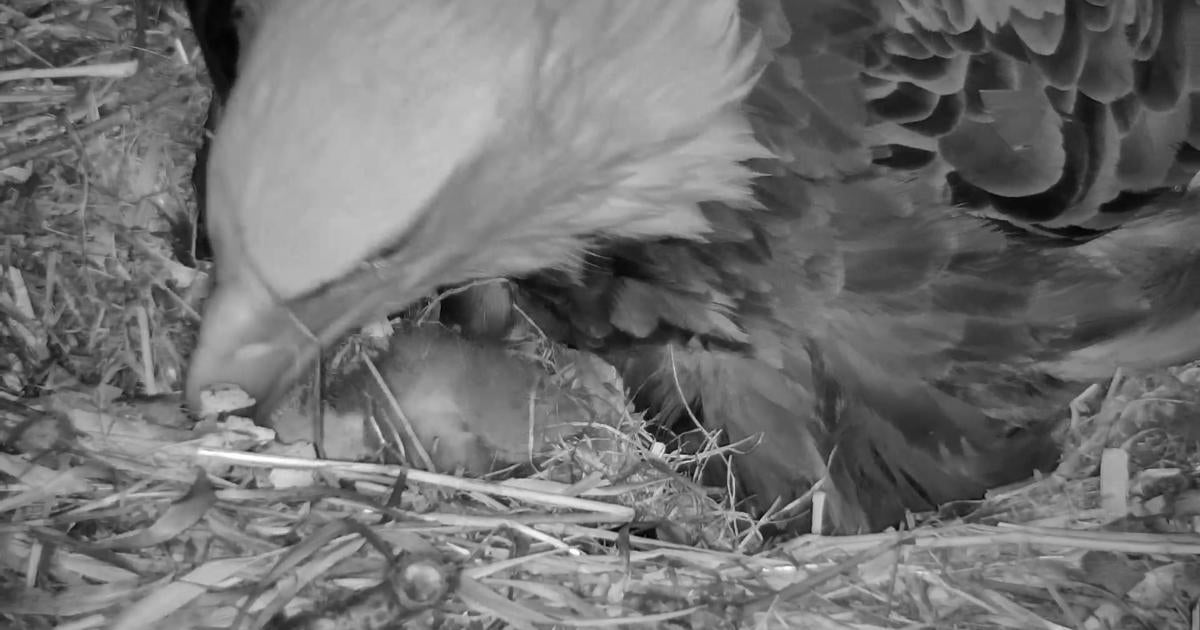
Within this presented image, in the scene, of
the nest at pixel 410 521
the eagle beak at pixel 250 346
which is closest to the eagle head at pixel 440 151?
the eagle beak at pixel 250 346

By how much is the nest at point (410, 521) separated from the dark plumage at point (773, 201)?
0.13 m

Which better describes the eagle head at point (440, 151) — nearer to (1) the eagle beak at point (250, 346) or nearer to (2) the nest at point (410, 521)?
(1) the eagle beak at point (250, 346)

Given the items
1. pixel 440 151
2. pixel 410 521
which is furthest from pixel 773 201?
pixel 410 521

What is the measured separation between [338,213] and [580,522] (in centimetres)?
52

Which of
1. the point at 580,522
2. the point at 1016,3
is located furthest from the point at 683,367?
the point at 1016,3

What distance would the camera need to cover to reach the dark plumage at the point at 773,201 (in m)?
1.08

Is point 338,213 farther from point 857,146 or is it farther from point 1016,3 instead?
point 1016,3

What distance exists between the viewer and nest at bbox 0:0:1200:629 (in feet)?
3.90

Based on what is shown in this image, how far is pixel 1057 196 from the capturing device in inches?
52.2

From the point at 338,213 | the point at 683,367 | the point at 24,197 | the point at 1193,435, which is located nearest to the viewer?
the point at 338,213

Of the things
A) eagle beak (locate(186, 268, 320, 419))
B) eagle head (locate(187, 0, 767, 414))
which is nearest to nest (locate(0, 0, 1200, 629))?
eagle beak (locate(186, 268, 320, 419))

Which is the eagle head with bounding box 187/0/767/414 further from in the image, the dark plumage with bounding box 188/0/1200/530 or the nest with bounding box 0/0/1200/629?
the nest with bounding box 0/0/1200/629

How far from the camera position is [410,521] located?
1.26 metres

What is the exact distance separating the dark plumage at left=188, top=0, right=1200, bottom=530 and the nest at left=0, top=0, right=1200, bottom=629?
0.42 feet
